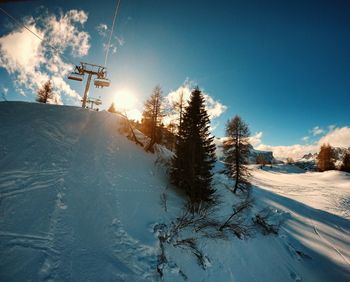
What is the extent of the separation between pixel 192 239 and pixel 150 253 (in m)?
3.03

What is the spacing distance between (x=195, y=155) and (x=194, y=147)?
79 centimetres

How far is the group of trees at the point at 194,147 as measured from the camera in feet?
50.9

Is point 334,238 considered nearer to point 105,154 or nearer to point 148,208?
point 148,208

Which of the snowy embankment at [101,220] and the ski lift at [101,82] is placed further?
the ski lift at [101,82]

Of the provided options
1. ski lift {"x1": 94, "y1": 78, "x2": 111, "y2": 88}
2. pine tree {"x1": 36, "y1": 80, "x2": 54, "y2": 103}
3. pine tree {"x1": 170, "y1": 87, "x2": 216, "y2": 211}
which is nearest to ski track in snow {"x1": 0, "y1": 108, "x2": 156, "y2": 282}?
pine tree {"x1": 170, "y1": 87, "x2": 216, "y2": 211}

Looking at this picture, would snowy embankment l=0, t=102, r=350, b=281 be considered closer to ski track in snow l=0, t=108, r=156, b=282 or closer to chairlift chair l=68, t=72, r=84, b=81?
ski track in snow l=0, t=108, r=156, b=282

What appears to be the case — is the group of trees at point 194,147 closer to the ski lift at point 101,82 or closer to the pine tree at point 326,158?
the ski lift at point 101,82

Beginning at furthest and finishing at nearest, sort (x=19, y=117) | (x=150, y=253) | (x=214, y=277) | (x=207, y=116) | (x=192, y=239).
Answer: (x=207, y=116) < (x=19, y=117) < (x=192, y=239) < (x=214, y=277) < (x=150, y=253)

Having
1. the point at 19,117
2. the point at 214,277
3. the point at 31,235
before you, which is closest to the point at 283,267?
the point at 214,277

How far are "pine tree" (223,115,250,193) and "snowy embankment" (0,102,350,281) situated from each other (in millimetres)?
3302

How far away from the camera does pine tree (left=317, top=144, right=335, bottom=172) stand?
194ft

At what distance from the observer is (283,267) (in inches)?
507

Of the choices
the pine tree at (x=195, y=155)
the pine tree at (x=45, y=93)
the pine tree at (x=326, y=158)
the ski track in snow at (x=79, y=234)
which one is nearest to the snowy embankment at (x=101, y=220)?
the ski track in snow at (x=79, y=234)

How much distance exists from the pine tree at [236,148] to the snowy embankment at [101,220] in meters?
3.30
